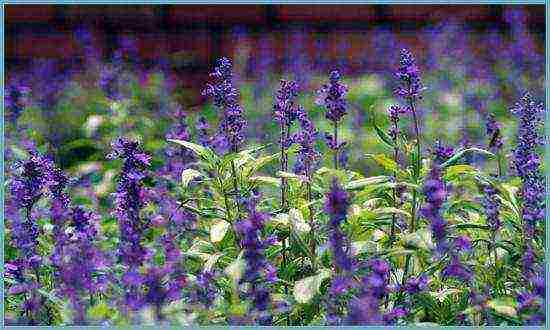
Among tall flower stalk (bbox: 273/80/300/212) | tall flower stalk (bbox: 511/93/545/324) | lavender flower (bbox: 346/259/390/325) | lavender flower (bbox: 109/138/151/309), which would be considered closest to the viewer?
lavender flower (bbox: 346/259/390/325)

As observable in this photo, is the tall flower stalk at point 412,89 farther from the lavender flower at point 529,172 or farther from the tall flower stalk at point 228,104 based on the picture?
the tall flower stalk at point 228,104

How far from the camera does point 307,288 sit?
10.6 ft

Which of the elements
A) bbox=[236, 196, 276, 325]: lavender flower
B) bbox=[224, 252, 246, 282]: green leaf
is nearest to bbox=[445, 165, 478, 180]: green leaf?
bbox=[236, 196, 276, 325]: lavender flower

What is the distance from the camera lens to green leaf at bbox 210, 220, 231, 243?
3447mm

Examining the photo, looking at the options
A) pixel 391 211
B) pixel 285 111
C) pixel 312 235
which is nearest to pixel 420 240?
pixel 391 211

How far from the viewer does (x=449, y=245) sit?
3.20 m

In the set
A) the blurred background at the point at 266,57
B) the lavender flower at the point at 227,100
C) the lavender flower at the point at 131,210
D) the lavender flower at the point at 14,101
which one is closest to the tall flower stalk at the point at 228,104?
the lavender flower at the point at 227,100

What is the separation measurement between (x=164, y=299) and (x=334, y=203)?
554mm

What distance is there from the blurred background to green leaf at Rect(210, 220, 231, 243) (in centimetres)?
398

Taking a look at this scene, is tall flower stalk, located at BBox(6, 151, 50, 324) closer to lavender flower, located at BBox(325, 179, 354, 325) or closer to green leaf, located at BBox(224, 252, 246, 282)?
green leaf, located at BBox(224, 252, 246, 282)

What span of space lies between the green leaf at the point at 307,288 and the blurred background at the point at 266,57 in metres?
4.32

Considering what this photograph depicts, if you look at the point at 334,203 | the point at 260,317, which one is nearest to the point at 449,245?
the point at 334,203

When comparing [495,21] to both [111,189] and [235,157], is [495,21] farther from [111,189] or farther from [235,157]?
[235,157]

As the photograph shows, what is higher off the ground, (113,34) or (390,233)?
(113,34)
